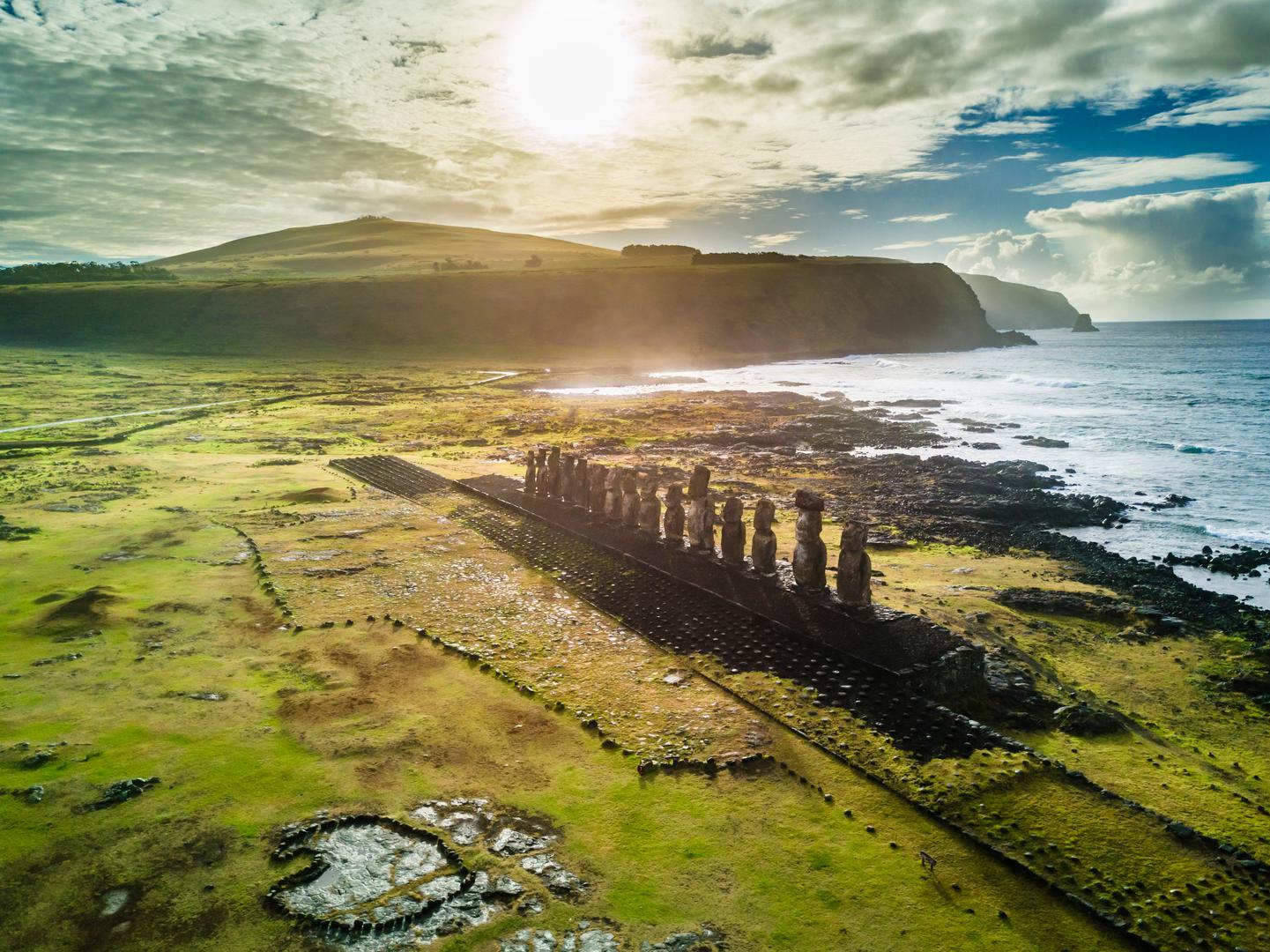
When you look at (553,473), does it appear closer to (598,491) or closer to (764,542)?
(598,491)

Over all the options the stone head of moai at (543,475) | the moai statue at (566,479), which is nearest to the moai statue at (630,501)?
the moai statue at (566,479)

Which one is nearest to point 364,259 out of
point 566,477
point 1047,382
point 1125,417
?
point 1047,382

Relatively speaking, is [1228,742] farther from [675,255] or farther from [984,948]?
[675,255]

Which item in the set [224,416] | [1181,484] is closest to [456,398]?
[224,416]

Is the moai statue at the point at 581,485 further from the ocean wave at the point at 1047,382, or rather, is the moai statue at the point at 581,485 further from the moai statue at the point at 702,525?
the ocean wave at the point at 1047,382

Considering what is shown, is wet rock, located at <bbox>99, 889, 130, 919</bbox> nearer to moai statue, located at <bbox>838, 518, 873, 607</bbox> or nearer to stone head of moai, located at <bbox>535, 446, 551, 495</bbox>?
moai statue, located at <bbox>838, 518, 873, 607</bbox>

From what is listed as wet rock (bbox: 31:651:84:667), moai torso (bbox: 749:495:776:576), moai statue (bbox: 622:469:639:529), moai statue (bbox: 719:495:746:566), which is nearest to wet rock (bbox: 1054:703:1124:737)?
moai torso (bbox: 749:495:776:576)
